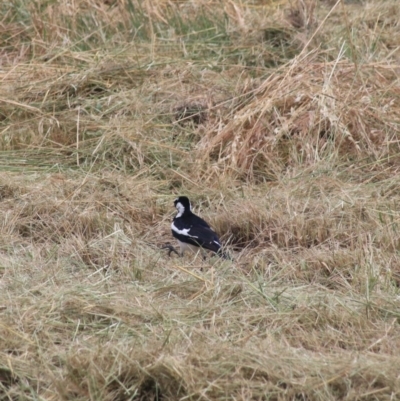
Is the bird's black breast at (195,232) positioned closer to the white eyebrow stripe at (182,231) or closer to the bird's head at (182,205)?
the white eyebrow stripe at (182,231)

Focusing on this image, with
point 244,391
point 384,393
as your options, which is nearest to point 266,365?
point 244,391

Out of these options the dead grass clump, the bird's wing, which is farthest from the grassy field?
the bird's wing

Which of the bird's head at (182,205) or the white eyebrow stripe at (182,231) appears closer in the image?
the white eyebrow stripe at (182,231)

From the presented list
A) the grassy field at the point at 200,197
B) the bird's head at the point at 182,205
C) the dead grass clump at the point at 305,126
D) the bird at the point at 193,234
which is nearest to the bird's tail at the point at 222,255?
the bird at the point at 193,234

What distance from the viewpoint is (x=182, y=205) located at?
622cm

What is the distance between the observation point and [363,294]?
17.1ft

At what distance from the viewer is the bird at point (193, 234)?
5.85 meters

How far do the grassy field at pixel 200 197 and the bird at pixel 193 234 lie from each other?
18 cm

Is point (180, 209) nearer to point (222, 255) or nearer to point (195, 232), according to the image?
point (195, 232)

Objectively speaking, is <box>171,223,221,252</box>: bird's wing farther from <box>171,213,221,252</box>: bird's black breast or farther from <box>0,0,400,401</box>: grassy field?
<box>0,0,400,401</box>: grassy field

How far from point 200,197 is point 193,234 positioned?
99cm

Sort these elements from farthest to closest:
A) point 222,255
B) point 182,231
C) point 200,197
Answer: point 200,197, point 182,231, point 222,255

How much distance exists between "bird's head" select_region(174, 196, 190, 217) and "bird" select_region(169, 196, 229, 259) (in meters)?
0.01

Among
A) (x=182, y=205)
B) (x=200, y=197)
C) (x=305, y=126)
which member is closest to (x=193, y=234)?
(x=182, y=205)
